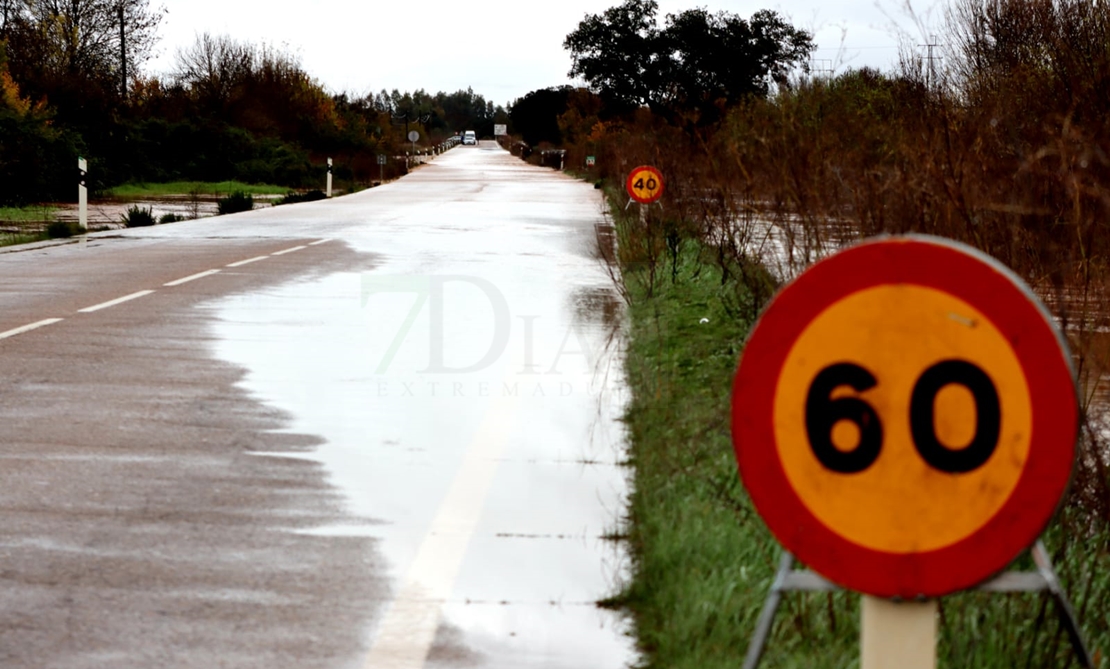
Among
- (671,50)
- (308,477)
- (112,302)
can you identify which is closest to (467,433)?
(308,477)

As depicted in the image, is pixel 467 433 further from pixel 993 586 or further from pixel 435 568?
pixel 993 586

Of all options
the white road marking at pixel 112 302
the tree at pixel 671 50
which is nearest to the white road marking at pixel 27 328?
the white road marking at pixel 112 302

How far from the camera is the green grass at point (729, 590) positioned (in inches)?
166

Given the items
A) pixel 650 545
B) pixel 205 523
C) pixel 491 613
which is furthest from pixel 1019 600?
pixel 205 523

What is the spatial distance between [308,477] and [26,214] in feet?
91.4

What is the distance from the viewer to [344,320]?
504 inches

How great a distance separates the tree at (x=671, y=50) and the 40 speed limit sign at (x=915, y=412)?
76.3m

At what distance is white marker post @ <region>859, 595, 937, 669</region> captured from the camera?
104 inches

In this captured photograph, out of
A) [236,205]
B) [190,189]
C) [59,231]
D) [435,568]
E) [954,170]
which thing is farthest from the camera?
[190,189]

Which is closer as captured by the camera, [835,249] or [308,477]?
[308,477]

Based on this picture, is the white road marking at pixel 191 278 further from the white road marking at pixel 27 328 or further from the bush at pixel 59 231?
the bush at pixel 59 231

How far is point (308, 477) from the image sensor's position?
6824mm

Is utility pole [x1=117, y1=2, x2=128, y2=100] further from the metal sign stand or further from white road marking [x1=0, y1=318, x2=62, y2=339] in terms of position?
the metal sign stand

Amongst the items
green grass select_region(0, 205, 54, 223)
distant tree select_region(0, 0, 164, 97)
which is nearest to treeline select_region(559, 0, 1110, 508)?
green grass select_region(0, 205, 54, 223)
